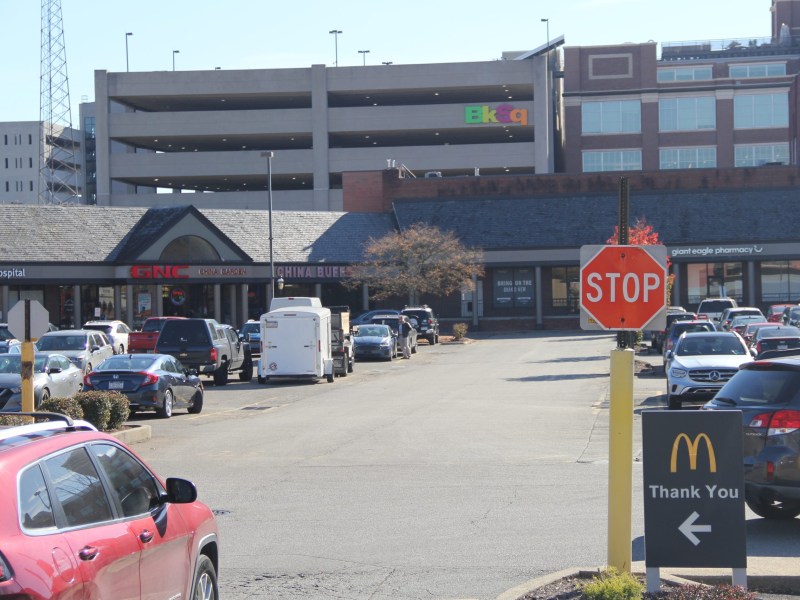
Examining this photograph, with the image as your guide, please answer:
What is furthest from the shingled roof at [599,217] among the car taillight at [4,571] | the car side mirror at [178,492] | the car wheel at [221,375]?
the car taillight at [4,571]

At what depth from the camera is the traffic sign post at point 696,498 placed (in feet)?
23.6

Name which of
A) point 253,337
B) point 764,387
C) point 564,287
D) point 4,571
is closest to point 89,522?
point 4,571

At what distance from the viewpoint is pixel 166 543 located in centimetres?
584

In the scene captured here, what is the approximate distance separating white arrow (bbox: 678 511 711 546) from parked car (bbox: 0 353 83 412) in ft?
50.1

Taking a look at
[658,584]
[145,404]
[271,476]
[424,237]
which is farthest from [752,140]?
[658,584]

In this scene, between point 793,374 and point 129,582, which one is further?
point 793,374

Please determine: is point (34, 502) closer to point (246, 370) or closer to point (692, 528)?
point (692, 528)

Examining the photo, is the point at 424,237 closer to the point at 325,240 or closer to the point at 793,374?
the point at 325,240

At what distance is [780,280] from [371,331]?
31056mm

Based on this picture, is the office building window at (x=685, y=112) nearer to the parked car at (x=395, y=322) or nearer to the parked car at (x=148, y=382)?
the parked car at (x=395, y=322)

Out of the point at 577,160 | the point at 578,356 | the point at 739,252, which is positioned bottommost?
the point at 578,356

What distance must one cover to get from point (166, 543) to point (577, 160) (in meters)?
80.1

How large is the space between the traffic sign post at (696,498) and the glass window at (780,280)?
60283 millimetres

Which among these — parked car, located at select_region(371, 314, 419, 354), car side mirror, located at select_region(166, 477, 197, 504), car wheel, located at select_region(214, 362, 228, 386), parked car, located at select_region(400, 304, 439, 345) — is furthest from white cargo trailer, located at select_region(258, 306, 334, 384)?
car side mirror, located at select_region(166, 477, 197, 504)
